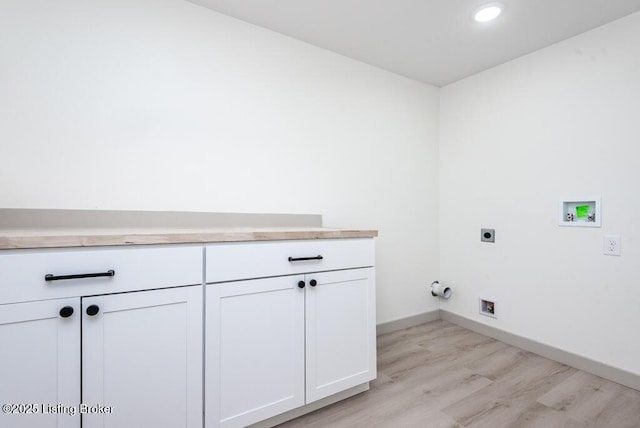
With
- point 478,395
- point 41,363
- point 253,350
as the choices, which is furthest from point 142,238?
point 478,395

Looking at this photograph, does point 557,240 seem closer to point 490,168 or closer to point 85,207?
point 490,168

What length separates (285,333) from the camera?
130 cm

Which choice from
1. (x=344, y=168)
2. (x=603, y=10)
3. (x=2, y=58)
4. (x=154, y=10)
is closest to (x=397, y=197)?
(x=344, y=168)

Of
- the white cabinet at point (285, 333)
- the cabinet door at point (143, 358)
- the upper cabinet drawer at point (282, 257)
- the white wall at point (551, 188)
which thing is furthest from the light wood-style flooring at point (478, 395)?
the upper cabinet drawer at point (282, 257)

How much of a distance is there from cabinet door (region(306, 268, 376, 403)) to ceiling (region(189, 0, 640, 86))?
1439mm

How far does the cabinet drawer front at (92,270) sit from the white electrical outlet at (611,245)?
2.18 metres

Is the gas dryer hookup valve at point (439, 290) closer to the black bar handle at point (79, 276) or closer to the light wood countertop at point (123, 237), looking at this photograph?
the light wood countertop at point (123, 237)

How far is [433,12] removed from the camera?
172 cm

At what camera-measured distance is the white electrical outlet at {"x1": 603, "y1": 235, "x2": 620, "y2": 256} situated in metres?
1.72

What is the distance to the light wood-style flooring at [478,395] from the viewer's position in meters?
1.38

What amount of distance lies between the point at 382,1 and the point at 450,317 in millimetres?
2387

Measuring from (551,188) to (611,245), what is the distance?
0.46m

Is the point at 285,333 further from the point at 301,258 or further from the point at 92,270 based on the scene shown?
the point at 92,270

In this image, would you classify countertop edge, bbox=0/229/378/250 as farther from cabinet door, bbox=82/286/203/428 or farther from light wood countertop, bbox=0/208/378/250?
cabinet door, bbox=82/286/203/428
